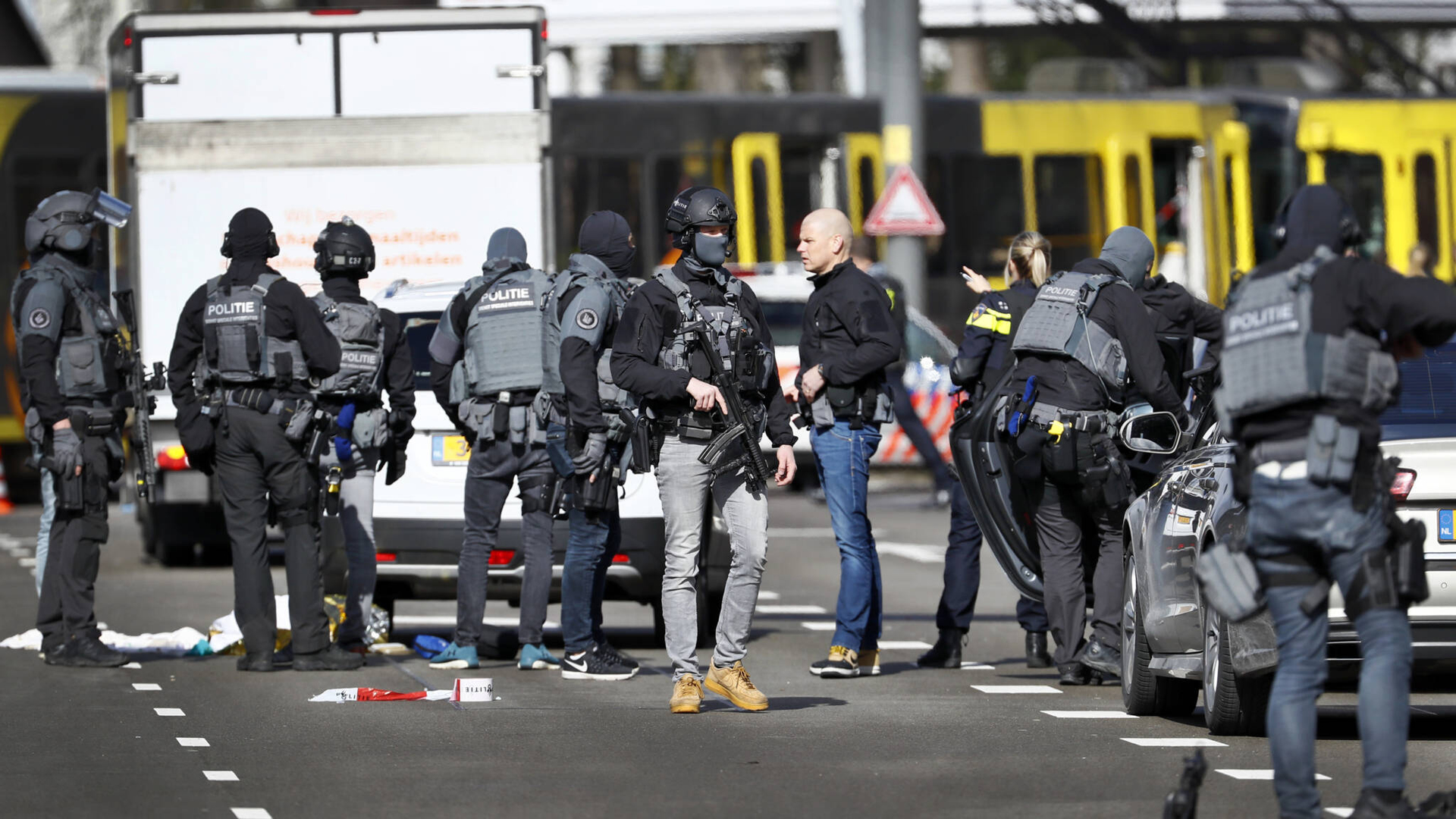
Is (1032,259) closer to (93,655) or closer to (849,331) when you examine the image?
(849,331)

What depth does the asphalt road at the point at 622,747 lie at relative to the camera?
7418 millimetres

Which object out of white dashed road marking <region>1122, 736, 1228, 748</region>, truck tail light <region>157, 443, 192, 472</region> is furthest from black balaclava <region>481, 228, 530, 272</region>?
truck tail light <region>157, 443, 192, 472</region>

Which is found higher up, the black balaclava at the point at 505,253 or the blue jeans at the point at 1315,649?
the black balaclava at the point at 505,253

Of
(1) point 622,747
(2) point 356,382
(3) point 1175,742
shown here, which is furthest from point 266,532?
(3) point 1175,742

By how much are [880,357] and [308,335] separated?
2420 mm

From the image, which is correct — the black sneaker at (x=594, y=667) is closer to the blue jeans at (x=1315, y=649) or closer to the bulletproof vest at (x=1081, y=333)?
the bulletproof vest at (x=1081, y=333)

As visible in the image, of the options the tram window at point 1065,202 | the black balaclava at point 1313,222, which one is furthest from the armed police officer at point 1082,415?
the tram window at point 1065,202

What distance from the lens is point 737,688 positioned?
31.1 ft

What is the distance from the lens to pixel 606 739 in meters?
8.75

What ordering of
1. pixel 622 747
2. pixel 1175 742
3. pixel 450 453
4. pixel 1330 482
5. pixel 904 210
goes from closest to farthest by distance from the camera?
1. pixel 1330 482
2. pixel 622 747
3. pixel 1175 742
4. pixel 450 453
5. pixel 904 210

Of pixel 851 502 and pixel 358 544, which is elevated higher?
pixel 851 502

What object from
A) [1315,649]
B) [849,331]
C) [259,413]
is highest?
[849,331]

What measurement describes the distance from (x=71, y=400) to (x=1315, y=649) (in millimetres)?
6367

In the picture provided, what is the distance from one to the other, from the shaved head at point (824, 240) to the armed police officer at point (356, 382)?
186cm
